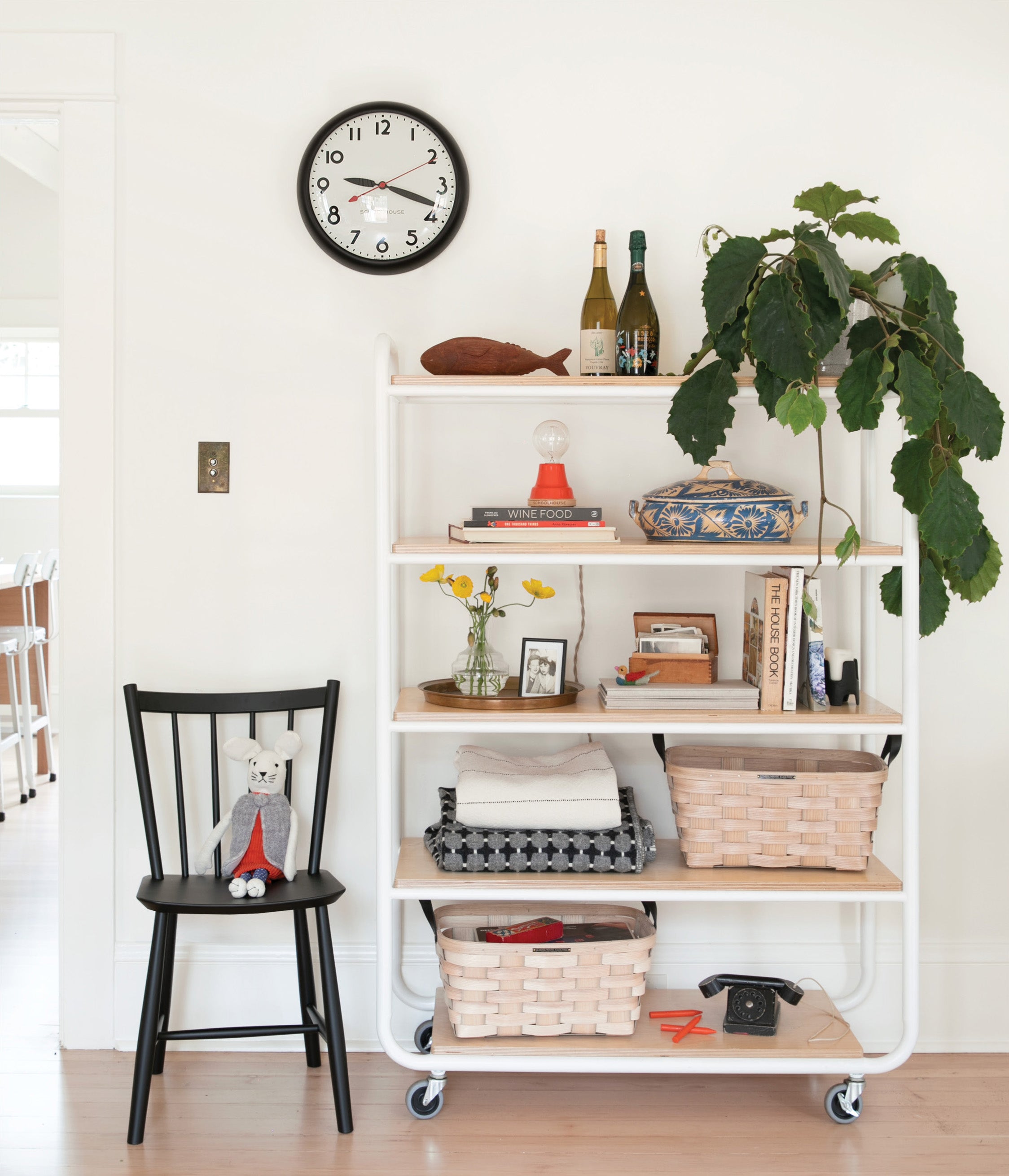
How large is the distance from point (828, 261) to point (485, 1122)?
1.65m

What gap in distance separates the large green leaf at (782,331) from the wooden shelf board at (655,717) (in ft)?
1.98

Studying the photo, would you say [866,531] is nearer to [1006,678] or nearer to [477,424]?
[1006,678]

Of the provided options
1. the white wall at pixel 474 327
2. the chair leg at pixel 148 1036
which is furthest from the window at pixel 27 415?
the chair leg at pixel 148 1036

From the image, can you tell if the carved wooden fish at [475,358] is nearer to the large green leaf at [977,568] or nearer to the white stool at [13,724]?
the large green leaf at [977,568]

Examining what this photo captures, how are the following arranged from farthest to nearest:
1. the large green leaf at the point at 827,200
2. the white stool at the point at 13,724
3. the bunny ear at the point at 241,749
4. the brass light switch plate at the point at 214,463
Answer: the white stool at the point at 13,724, the brass light switch plate at the point at 214,463, the bunny ear at the point at 241,749, the large green leaf at the point at 827,200

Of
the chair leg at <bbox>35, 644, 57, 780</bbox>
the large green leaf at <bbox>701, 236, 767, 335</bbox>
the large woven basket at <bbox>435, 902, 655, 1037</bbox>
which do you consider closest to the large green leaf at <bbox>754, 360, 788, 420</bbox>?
the large green leaf at <bbox>701, 236, 767, 335</bbox>

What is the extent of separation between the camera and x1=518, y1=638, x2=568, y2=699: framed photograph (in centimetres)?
202

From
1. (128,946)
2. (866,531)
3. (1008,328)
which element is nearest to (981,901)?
(866,531)

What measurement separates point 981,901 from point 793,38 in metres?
1.90

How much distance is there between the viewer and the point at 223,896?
6.34 feet

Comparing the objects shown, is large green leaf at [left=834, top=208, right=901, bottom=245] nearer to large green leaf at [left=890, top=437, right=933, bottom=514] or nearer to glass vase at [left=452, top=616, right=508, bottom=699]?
large green leaf at [left=890, top=437, right=933, bottom=514]

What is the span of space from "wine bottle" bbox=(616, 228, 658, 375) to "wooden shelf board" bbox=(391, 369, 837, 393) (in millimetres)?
105

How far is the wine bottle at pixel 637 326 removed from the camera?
6.52ft

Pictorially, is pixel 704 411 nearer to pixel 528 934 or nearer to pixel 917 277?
pixel 917 277
